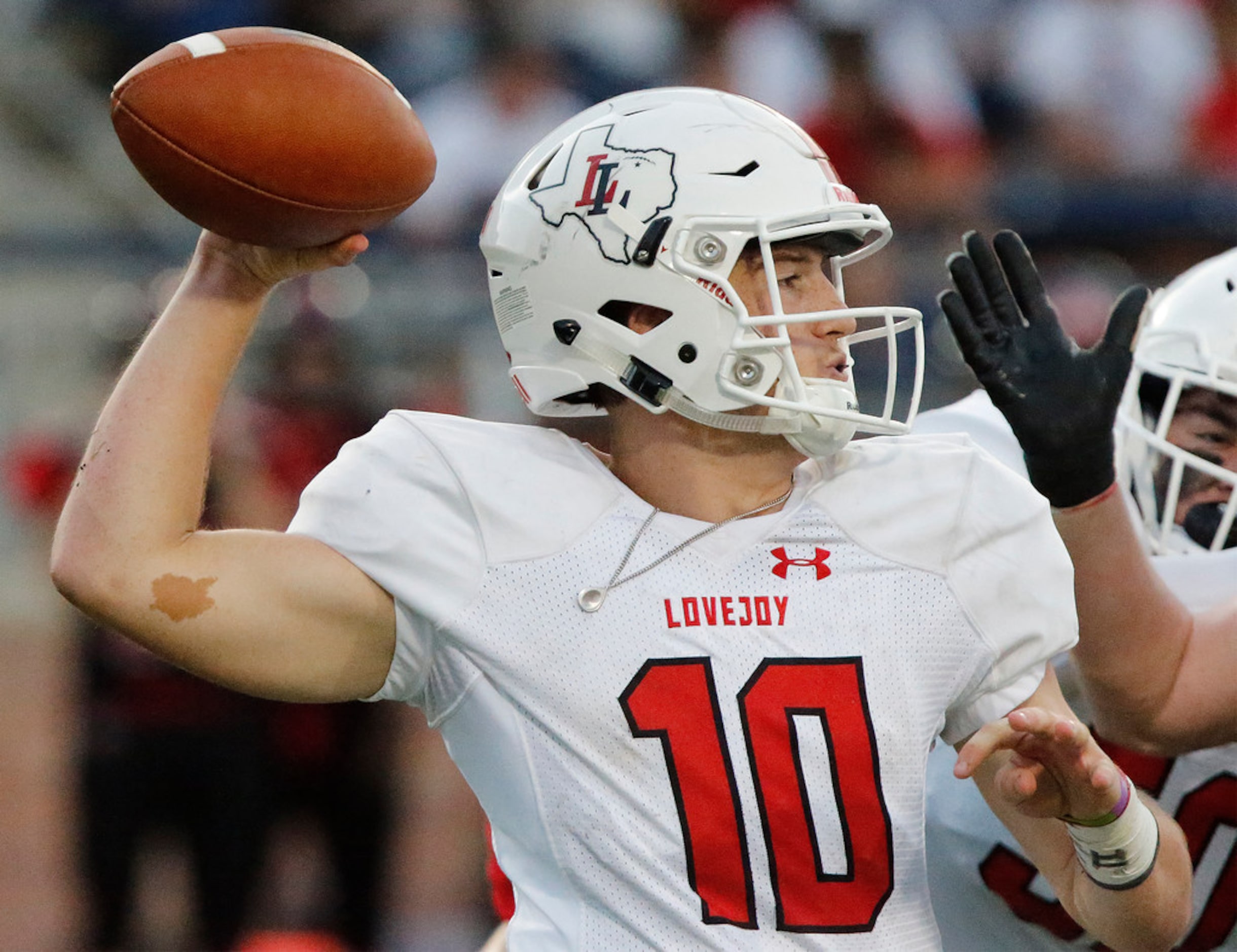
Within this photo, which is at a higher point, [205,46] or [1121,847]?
[205,46]

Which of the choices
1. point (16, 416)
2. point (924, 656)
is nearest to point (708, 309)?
point (924, 656)

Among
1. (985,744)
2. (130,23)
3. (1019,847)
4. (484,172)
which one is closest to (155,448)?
(985,744)

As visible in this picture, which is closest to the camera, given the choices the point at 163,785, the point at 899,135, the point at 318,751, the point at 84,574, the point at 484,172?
the point at 84,574

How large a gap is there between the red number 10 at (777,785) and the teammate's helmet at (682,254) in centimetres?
32

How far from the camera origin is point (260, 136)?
1774 mm

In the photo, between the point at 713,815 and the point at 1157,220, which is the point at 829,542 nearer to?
the point at 713,815

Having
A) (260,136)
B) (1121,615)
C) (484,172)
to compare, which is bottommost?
(484,172)

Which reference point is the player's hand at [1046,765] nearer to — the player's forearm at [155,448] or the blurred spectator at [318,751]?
the player's forearm at [155,448]

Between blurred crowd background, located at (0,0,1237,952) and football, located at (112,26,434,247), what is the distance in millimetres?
3510

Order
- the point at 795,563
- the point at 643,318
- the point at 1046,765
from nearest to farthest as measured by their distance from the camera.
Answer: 1. the point at 1046,765
2. the point at 795,563
3. the point at 643,318

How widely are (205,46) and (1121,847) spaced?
1.38 m

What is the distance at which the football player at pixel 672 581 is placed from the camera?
1752mm

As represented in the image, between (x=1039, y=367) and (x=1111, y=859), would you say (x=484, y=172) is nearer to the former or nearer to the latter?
(x=1039, y=367)

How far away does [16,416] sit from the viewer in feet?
26.6
